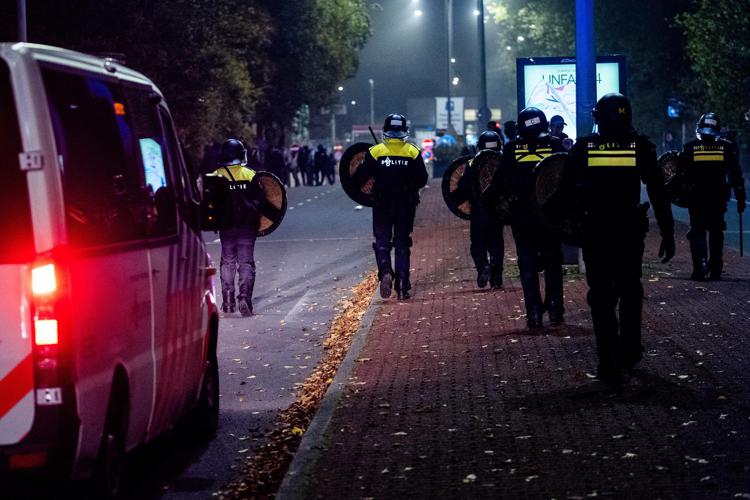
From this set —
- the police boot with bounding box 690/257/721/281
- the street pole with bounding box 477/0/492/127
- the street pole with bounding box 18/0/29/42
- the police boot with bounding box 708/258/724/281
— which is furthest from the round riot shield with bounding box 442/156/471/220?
the street pole with bounding box 477/0/492/127

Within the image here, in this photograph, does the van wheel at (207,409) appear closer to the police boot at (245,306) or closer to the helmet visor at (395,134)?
the police boot at (245,306)

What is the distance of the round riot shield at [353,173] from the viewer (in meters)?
15.8

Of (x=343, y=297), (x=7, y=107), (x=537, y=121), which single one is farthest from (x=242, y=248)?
(x=7, y=107)

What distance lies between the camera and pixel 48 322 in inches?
219

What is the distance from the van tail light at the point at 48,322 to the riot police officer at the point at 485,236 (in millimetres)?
10666

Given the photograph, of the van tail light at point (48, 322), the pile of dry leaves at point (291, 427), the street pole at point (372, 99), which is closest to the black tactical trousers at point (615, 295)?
the pile of dry leaves at point (291, 427)

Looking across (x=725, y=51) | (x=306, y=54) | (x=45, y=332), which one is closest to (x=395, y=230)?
(x=45, y=332)

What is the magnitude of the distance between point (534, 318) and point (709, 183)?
4.91 m

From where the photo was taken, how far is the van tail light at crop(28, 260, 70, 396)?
554 centimetres

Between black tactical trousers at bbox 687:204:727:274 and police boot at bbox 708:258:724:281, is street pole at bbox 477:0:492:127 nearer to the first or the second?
black tactical trousers at bbox 687:204:727:274

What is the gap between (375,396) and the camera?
9.44 metres

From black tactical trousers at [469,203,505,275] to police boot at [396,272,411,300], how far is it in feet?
3.51

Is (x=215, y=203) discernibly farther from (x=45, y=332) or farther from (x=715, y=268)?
(x=715, y=268)

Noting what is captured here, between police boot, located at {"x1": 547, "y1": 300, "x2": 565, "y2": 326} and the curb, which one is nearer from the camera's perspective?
the curb
